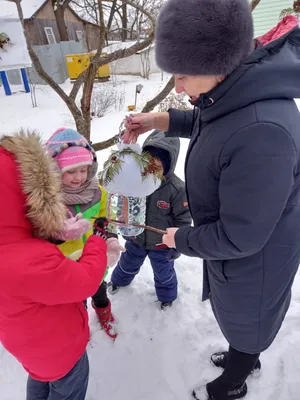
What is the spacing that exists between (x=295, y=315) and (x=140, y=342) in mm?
1128

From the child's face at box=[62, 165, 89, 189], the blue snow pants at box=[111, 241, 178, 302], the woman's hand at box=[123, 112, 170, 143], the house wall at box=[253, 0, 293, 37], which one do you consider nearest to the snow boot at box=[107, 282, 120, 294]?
the blue snow pants at box=[111, 241, 178, 302]

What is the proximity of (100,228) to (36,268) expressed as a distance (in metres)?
0.36

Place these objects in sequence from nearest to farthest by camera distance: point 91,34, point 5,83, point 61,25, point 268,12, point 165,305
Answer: point 165,305, point 268,12, point 5,83, point 61,25, point 91,34

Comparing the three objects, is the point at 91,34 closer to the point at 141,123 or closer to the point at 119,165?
the point at 141,123

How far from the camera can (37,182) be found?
2.96ft

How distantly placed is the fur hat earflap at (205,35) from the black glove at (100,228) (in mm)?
691

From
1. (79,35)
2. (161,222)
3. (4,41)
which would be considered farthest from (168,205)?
(79,35)

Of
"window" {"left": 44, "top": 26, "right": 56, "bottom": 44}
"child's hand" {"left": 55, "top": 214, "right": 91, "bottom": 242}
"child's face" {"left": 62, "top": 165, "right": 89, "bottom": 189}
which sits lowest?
"child's hand" {"left": 55, "top": 214, "right": 91, "bottom": 242}

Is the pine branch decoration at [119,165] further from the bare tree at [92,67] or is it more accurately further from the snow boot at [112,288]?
the snow boot at [112,288]

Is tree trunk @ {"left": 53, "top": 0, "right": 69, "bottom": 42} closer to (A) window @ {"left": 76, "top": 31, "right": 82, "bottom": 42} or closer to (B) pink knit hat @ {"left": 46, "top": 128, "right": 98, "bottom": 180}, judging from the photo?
(A) window @ {"left": 76, "top": 31, "right": 82, "bottom": 42}

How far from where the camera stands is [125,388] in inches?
64.6

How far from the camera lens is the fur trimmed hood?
0.89 meters

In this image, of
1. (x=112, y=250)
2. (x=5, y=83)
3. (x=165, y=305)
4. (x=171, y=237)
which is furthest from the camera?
(x=5, y=83)

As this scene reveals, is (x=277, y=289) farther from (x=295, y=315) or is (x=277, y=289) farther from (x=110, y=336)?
(x=110, y=336)
